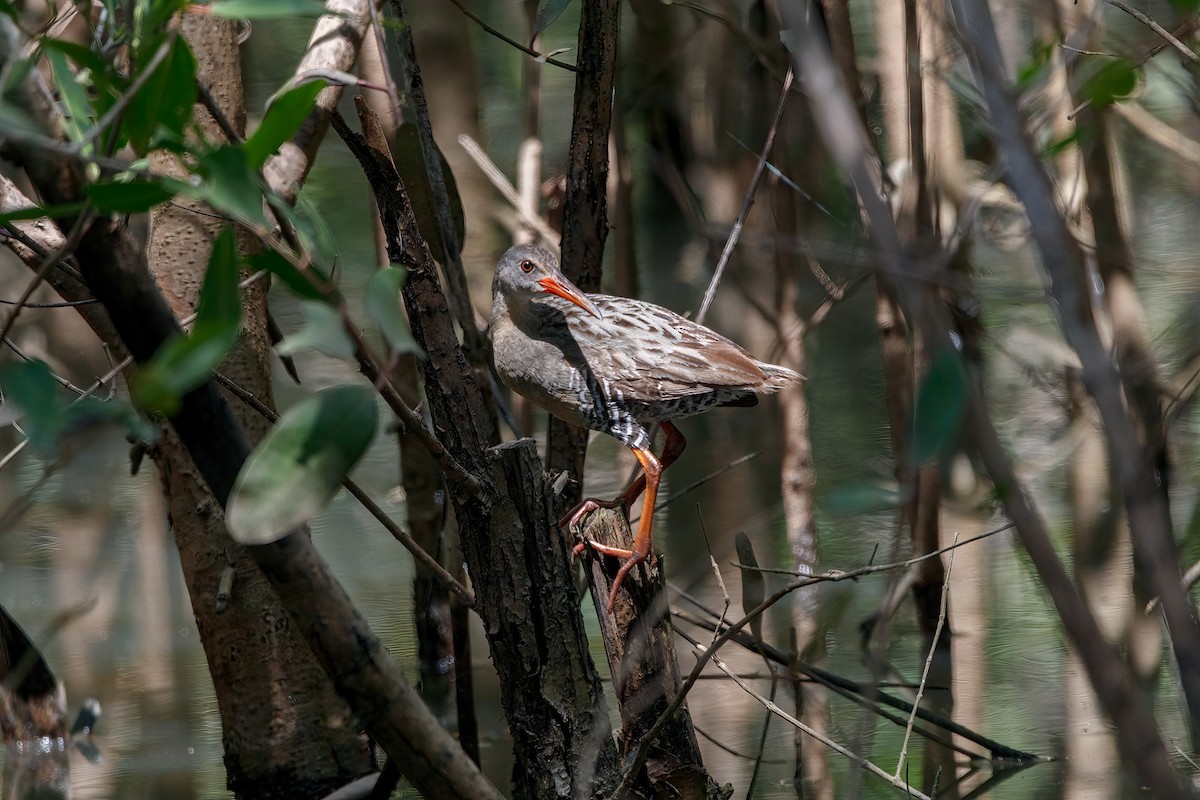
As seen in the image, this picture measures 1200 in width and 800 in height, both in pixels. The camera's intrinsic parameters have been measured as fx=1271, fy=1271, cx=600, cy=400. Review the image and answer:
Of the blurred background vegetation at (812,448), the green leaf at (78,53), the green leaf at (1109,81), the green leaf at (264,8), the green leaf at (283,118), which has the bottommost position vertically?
the blurred background vegetation at (812,448)

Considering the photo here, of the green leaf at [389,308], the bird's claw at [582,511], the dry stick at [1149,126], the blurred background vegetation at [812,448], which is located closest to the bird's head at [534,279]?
the blurred background vegetation at [812,448]

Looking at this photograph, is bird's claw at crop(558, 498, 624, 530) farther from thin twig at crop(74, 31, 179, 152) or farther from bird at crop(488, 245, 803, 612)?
thin twig at crop(74, 31, 179, 152)

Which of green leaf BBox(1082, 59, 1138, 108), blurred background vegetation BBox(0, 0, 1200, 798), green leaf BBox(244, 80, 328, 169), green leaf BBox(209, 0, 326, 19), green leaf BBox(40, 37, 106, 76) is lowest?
blurred background vegetation BBox(0, 0, 1200, 798)

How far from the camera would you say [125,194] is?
1.12 m

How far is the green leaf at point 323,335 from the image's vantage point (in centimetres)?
102

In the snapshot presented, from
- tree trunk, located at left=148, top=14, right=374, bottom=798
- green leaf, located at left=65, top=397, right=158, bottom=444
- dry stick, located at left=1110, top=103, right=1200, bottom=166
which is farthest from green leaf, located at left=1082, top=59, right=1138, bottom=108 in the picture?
dry stick, located at left=1110, top=103, right=1200, bottom=166

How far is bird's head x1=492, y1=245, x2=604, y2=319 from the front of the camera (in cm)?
332

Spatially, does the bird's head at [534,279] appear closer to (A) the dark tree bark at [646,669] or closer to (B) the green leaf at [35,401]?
(A) the dark tree bark at [646,669]

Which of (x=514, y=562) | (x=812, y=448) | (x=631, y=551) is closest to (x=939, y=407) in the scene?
(x=514, y=562)

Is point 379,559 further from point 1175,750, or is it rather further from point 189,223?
point 1175,750

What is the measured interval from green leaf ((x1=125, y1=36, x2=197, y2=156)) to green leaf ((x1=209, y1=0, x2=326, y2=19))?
0.06m

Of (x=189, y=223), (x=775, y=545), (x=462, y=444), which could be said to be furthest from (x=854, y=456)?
(x=462, y=444)

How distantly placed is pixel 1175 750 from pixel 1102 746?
1.23 ft

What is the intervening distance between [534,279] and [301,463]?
2306 millimetres
